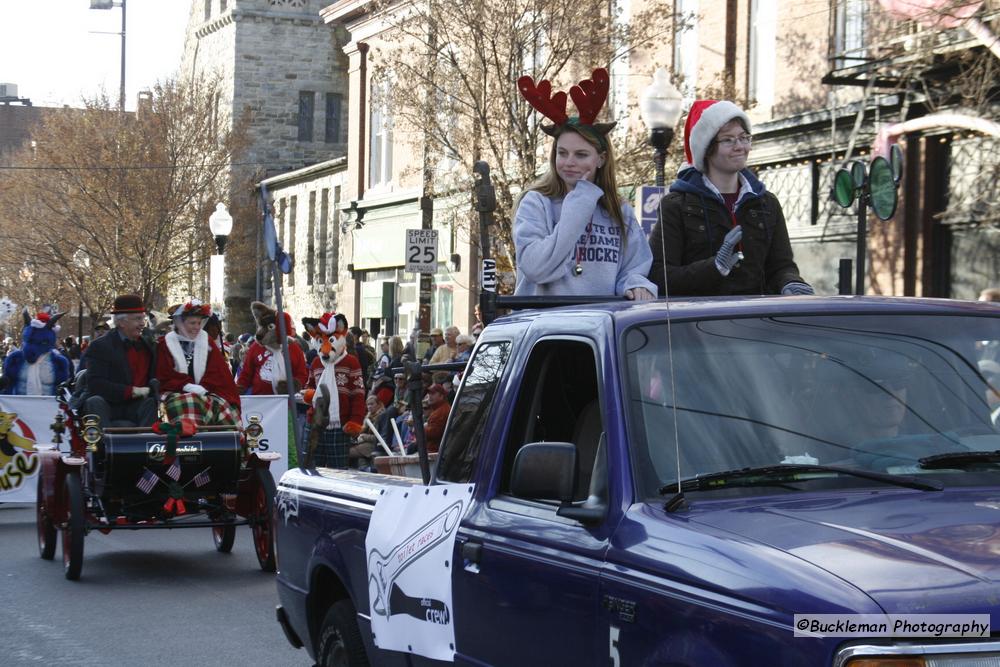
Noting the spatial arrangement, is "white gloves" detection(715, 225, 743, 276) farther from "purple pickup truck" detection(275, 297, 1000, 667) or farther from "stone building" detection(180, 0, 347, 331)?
"stone building" detection(180, 0, 347, 331)

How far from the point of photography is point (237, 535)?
1505 centimetres

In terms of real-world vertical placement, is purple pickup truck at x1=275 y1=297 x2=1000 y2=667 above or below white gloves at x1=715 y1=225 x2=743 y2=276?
below

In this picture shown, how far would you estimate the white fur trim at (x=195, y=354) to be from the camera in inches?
504

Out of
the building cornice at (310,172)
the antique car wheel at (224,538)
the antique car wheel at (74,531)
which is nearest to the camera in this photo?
the antique car wheel at (74,531)

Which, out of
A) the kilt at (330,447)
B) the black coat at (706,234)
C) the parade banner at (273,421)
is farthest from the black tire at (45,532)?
the black coat at (706,234)

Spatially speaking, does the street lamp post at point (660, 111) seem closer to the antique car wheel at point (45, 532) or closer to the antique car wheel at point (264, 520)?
the antique car wheel at point (264, 520)

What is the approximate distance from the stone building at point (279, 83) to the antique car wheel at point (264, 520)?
4363 cm

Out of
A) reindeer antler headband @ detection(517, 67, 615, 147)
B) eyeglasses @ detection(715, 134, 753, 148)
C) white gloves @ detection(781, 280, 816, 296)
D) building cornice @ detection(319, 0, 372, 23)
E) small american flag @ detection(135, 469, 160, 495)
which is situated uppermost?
building cornice @ detection(319, 0, 372, 23)

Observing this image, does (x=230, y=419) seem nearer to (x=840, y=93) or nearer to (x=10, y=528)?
(x=10, y=528)

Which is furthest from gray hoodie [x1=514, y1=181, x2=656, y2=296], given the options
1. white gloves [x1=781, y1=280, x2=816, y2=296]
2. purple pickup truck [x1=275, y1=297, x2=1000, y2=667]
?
purple pickup truck [x1=275, y1=297, x2=1000, y2=667]

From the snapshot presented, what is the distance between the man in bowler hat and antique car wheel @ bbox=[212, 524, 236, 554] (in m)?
1.13

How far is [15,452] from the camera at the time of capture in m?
16.1

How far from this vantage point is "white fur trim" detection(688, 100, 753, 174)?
21.0 feet

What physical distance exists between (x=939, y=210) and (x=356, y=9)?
24778mm
